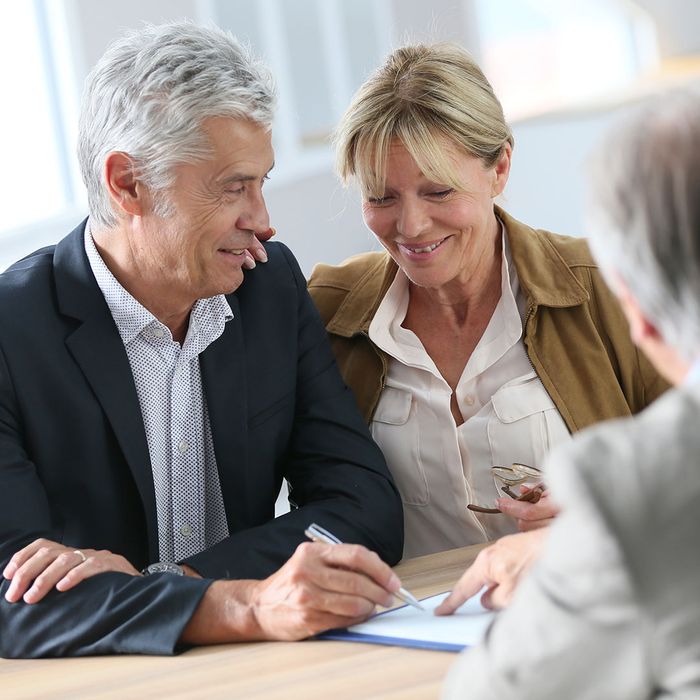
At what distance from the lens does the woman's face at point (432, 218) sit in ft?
7.42

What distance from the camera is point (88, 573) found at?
168 centimetres

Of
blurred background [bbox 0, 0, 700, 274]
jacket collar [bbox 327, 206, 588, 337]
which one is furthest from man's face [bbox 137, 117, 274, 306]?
blurred background [bbox 0, 0, 700, 274]

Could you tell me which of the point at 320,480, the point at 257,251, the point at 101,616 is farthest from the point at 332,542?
the point at 257,251

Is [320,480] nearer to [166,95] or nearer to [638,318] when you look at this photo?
[166,95]

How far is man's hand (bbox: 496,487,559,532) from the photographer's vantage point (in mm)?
1860

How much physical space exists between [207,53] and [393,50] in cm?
51

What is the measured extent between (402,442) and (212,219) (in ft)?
1.91

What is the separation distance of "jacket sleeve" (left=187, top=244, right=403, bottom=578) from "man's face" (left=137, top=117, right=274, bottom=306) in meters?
0.23

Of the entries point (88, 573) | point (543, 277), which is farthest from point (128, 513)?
point (543, 277)

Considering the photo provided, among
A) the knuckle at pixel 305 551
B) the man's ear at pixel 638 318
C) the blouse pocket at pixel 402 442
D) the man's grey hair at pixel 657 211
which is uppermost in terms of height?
the man's grey hair at pixel 657 211

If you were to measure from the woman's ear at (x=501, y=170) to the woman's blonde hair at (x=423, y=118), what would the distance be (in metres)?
0.02

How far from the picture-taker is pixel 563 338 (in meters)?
2.26

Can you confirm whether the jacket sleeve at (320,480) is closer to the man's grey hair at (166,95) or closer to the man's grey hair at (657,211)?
the man's grey hair at (166,95)

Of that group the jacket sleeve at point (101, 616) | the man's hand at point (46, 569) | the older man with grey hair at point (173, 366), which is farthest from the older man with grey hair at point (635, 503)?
the older man with grey hair at point (173, 366)
